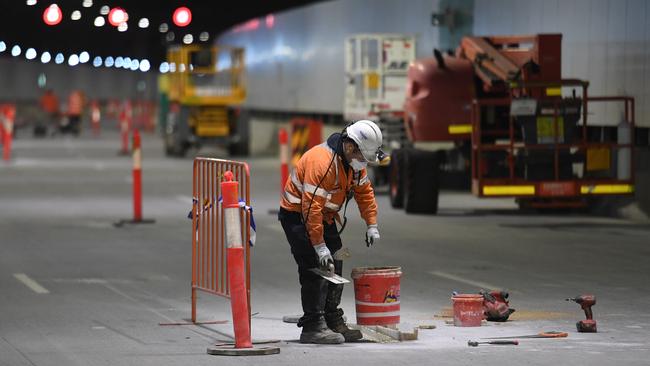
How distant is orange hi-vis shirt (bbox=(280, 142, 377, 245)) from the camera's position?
11469mm

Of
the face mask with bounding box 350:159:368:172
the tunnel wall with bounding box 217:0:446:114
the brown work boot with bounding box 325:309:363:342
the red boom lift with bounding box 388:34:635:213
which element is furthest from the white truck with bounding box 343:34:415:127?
the face mask with bounding box 350:159:368:172

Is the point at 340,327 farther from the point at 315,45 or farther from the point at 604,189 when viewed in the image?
the point at 315,45

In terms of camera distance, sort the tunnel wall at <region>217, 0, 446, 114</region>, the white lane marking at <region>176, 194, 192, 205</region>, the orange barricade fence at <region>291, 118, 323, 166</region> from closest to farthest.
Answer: the white lane marking at <region>176, 194, 192, 205</region> → the tunnel wall at <region>217, 0, 446, 114</region> → the orange barricade fence at <region>291, 118, 323, 166</region>

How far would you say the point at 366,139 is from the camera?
452 inches

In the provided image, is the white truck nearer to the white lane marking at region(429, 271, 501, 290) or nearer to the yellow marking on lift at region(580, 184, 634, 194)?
the yellow marking on lift at region(580, 184, 634, 194)

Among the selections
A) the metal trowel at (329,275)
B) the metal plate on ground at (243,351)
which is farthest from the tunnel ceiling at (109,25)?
the metal plate on ground at (243,351)

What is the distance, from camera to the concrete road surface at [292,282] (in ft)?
37.4

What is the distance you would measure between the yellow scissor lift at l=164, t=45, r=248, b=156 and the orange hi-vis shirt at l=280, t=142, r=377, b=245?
40.6 m

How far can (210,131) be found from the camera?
52.7 metres

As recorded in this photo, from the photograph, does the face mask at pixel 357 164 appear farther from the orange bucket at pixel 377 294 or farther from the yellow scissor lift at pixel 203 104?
the yellow scissor lift at pixel 203 104

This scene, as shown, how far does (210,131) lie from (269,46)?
289 inches

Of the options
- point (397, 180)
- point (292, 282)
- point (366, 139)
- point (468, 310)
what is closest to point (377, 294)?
point (468, 310)

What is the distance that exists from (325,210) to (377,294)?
2.48 feet

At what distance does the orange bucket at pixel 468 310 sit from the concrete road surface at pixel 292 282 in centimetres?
12
